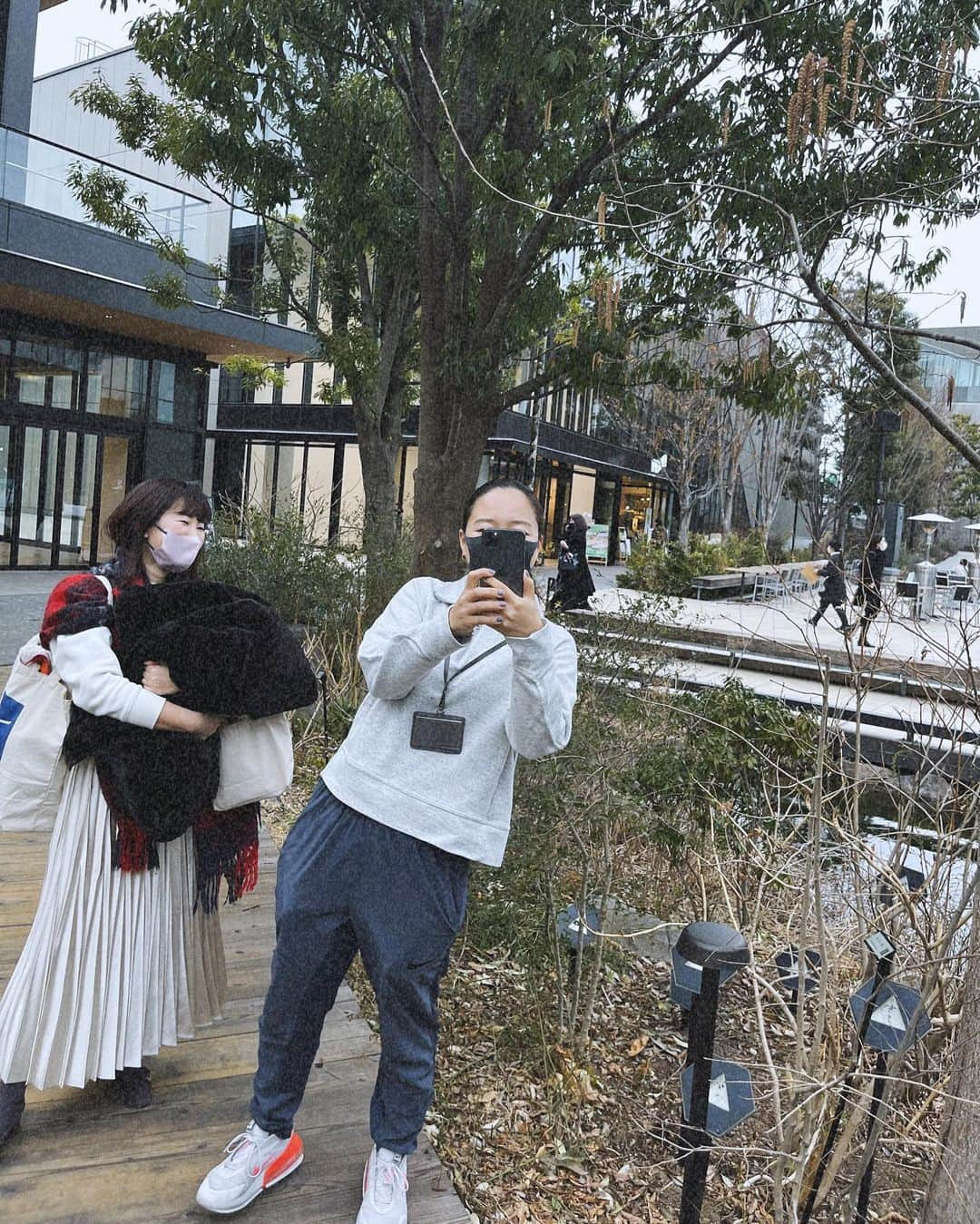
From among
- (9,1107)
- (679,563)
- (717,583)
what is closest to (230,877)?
(9,1107)

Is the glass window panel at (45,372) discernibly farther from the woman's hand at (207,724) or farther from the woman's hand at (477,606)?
the woman's hand at (477,606)

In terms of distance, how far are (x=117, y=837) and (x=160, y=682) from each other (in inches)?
15.2

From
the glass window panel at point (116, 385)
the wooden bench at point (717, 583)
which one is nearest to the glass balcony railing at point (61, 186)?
the glass window panel at point (116, 385)

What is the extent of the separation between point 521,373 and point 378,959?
25.2m

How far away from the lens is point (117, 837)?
2.21 m

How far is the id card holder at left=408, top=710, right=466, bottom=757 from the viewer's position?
186cm

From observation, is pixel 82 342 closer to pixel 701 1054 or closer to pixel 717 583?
pixel 717 583

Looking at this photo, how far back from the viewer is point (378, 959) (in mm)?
1896

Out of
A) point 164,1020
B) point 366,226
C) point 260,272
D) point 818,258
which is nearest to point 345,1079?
point 164,1020

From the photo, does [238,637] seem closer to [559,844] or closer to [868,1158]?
[559,844]

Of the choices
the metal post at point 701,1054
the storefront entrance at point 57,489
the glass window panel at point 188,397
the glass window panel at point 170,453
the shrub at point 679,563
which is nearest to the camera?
the metal post at point 701,1054

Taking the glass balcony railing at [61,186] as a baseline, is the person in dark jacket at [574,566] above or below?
below

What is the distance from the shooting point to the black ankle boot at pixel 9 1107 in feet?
7.16

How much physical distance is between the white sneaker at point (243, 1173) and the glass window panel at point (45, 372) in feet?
52.8
